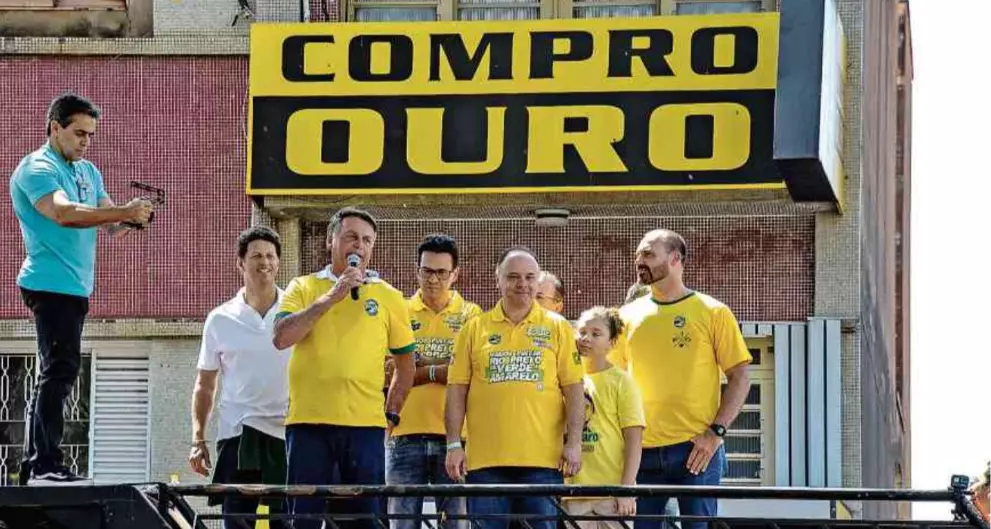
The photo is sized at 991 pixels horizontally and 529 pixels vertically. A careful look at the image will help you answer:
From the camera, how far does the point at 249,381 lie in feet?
32.6

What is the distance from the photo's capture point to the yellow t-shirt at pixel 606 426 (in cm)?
973

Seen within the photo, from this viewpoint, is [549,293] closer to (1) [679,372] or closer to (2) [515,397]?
(1) [679,372]

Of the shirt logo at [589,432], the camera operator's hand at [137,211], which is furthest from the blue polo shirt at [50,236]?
the shirt logo at [589,432]

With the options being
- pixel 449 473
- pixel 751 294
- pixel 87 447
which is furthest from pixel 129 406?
pixel 449 473

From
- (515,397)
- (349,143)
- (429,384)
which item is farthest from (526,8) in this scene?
(515,397)

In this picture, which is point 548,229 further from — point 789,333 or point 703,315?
point 703,315

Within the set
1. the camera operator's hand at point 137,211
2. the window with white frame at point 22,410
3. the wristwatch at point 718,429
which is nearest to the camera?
the camera operator's hand at point 137,211

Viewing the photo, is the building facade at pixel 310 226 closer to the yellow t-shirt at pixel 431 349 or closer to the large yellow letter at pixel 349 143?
the large yellow letter at pixel 349 143

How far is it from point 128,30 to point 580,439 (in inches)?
271

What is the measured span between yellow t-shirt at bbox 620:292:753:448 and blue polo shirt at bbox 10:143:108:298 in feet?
9.11

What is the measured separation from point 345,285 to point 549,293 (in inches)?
80.8

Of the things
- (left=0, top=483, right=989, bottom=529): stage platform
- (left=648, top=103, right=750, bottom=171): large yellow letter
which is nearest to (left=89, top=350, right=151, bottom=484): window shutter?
(left=648, top=103, right=750, bottom=171): large yellow letter

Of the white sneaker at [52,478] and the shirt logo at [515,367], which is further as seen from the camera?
the shirt logo at [515,367]

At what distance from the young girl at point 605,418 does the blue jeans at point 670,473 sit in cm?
13
